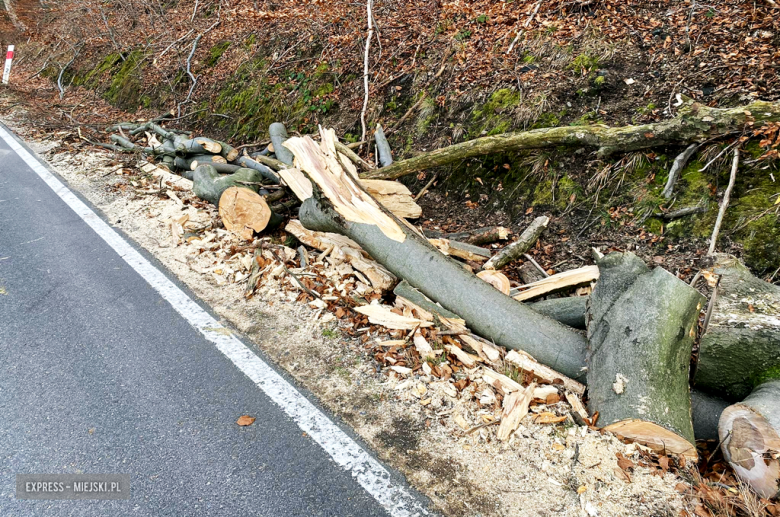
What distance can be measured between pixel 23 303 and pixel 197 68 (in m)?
8.40

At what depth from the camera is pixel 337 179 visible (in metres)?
4.41

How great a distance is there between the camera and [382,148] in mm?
6621

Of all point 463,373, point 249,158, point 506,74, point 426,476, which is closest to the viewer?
point 426,476

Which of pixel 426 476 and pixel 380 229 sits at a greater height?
pixel 380 229

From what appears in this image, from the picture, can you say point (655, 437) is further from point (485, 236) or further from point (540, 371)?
point (485, 236)

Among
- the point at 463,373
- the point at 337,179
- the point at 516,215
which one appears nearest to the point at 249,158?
the point at 337,179

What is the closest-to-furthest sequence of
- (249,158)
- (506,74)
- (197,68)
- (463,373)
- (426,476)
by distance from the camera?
(426,476), (463,373), (506,74), (249,158), (197,68)

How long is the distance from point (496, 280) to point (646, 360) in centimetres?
150

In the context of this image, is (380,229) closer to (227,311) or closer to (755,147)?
(227,311)

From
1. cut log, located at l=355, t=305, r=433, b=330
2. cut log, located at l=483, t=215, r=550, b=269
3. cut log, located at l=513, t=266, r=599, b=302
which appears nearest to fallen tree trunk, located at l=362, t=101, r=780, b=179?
cut log, located at l=483, t=215, r=550, b=269

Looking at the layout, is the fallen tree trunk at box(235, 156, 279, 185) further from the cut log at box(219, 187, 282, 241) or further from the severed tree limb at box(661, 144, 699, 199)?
the severed tree limb at box(661, 144, 699, 199)

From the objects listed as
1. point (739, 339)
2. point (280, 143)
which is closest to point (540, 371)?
point (739, 339)

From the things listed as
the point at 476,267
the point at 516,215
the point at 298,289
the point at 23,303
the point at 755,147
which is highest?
the point at 755,147

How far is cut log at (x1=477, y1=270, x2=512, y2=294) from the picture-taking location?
13.2 feet
